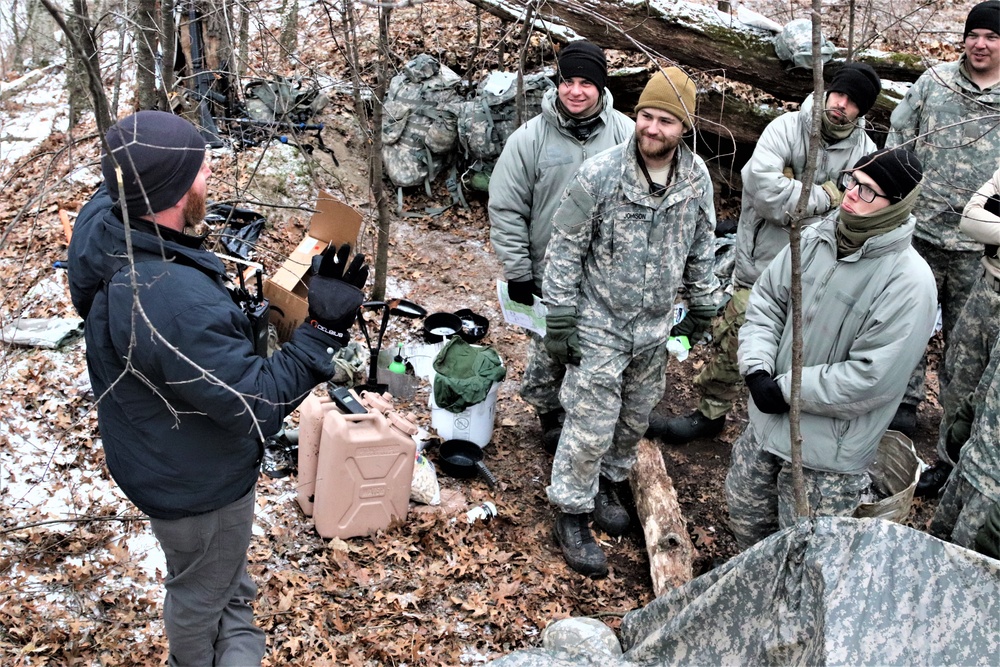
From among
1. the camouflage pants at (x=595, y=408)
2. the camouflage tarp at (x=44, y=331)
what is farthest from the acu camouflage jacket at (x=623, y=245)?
the camouflage tarp at (x=44, y=331)

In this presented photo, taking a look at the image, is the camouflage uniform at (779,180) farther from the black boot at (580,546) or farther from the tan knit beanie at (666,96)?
the black boot at (580,546)

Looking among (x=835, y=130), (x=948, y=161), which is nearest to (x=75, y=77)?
(x=835, y=130)

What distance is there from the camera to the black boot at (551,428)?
5527 millimetres

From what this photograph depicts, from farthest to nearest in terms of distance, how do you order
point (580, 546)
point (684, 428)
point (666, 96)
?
point (684, 428) < point (580, 546) < point (666, 96)

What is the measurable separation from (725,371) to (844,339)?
1.90 meters

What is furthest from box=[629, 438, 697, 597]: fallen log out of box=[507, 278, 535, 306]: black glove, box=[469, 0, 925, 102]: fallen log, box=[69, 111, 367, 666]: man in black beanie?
box=[469, 0, 925, 102]: fallen log

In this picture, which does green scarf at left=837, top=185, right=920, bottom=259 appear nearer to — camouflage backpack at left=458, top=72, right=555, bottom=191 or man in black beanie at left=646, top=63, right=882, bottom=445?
man in black beanie at left=646, top=63, right=882, bottom=445

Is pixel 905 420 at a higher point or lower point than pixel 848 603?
lower

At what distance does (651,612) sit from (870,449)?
137 centimetres

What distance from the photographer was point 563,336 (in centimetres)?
440

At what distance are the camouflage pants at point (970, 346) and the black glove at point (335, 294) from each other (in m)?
3.82

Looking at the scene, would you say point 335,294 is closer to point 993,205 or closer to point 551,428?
point 551,428

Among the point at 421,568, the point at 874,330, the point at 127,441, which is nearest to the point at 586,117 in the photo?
the point at 874,330

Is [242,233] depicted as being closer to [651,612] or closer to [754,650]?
[651,612]
